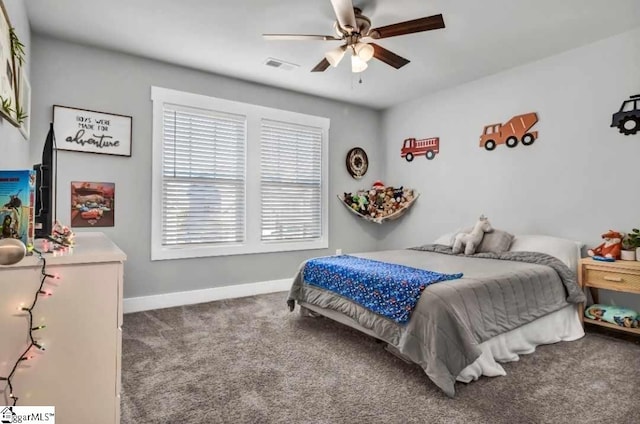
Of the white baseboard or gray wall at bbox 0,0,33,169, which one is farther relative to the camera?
the white baseboard

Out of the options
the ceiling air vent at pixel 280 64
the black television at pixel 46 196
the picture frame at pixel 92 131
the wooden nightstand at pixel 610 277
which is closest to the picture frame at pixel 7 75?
the black television at pixel 46 196

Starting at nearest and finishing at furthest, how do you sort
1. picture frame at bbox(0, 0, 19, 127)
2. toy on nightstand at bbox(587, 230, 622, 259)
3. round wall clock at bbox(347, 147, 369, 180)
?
picture frame at bbox(0, 0, 19, 127), toy on nightstand at bbox(587, 230, 622, 259), round wall clock at bbox(347, 147, 369, 180)

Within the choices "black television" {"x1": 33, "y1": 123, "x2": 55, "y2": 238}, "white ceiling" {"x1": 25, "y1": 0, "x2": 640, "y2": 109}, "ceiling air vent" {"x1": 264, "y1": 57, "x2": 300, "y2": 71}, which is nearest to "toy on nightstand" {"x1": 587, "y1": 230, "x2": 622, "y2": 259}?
"white ceiling" {"x1": 25, "y1": 0, "x2": 640, "y2": 109}

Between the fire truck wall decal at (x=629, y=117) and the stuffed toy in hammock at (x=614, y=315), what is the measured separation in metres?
1.53

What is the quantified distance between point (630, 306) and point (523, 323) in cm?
135

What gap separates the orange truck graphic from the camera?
3799mm

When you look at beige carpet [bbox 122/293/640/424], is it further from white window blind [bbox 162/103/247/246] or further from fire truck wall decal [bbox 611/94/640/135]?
fire truck wall decal [bbox 611/94/640/135]

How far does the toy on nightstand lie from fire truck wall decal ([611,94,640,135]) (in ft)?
2.98

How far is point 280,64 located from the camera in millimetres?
3816

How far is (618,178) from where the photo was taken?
3.20 m

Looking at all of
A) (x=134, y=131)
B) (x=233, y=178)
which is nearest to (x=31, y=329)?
(x=134, y=131)

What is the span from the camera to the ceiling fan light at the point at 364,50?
8.81 ft

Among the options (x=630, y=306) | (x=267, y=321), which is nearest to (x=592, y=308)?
(x=630, y=306)

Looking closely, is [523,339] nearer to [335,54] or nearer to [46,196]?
[335,54]
